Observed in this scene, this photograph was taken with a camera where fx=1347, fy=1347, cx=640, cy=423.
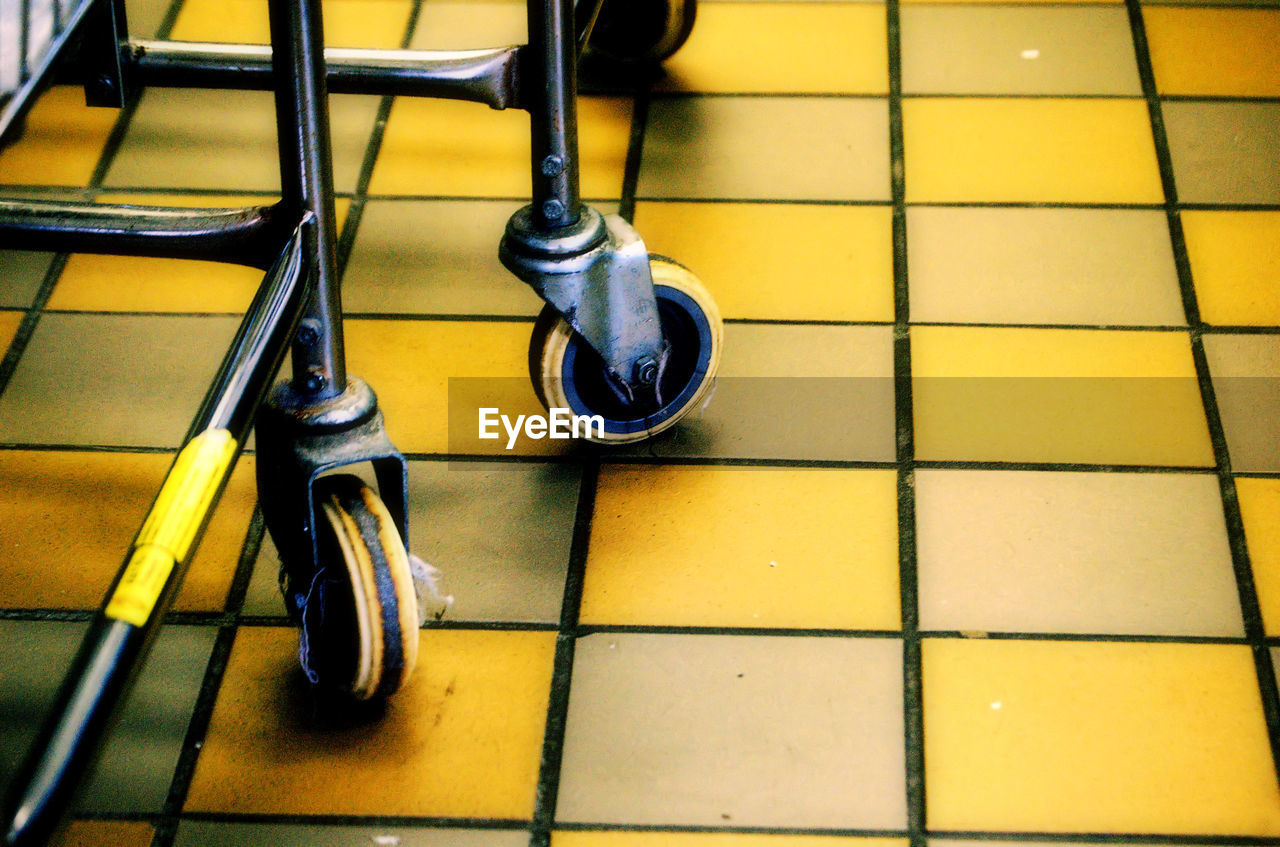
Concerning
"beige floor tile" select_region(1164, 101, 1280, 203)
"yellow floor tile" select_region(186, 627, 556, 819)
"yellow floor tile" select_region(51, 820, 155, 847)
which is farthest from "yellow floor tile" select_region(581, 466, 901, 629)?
"beige floor tile" select_region(1164, 101, 1280, 203)

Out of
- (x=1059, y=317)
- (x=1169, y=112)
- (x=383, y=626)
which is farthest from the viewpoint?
(x=1169, y=112)

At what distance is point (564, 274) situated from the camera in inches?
51.5

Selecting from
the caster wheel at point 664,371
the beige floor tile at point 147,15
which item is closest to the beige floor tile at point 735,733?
the caster wheel at point 664,371

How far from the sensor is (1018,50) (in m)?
2.09

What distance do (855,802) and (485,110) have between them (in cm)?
123

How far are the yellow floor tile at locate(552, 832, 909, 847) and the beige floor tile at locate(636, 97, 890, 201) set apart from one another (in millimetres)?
966

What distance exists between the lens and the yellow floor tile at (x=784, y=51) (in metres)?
2.05

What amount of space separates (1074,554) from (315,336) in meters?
0.79

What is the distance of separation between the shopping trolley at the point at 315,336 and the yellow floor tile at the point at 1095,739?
0.45 m

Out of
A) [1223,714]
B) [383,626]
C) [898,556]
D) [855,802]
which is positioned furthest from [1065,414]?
[383,626]

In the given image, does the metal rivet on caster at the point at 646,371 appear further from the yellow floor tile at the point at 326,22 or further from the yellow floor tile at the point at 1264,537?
the yellow floor tile at the point at 326,22

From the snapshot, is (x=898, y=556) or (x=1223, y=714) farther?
(x=898, y=556)

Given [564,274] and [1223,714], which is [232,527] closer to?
[564,274]

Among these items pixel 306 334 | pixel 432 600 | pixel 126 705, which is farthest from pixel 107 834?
pixel 306 334
